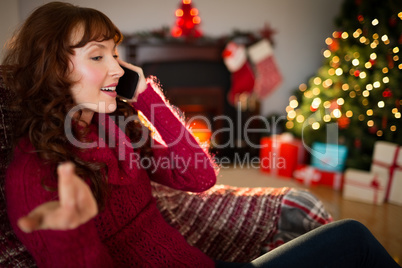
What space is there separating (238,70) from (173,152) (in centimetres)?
249

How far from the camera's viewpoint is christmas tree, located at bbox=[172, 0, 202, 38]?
3172 mm

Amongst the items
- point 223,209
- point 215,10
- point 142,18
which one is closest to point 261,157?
point 215,10

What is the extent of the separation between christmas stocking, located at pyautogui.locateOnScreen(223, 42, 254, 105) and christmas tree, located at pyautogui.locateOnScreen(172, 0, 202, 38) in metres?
0.37


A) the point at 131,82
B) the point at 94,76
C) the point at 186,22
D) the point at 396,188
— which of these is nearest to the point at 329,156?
the point at 396,188

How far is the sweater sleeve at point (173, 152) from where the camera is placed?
110cm

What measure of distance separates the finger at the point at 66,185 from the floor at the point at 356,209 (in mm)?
1421

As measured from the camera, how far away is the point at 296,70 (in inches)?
150

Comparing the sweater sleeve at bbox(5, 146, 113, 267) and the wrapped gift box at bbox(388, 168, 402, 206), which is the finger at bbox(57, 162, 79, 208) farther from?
the wrapped gift box at bbox(388, 168, 402, 206)

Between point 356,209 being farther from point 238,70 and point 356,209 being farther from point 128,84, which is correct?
point 128,84

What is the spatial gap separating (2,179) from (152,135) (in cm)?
52

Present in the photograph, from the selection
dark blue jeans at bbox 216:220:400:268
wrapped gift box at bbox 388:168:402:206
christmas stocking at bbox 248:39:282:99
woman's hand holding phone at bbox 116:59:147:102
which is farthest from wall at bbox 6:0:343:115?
dark blue jeans at bbox 216:220:400:268

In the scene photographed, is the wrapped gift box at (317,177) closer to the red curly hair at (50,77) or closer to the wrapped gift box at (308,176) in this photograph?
the wrapped gift box at (308,176)

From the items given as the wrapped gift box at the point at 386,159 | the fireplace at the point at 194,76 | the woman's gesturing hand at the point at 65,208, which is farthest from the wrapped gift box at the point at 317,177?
the woman's gesturing hand at the point at 65,208

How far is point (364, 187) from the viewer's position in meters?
2.60
